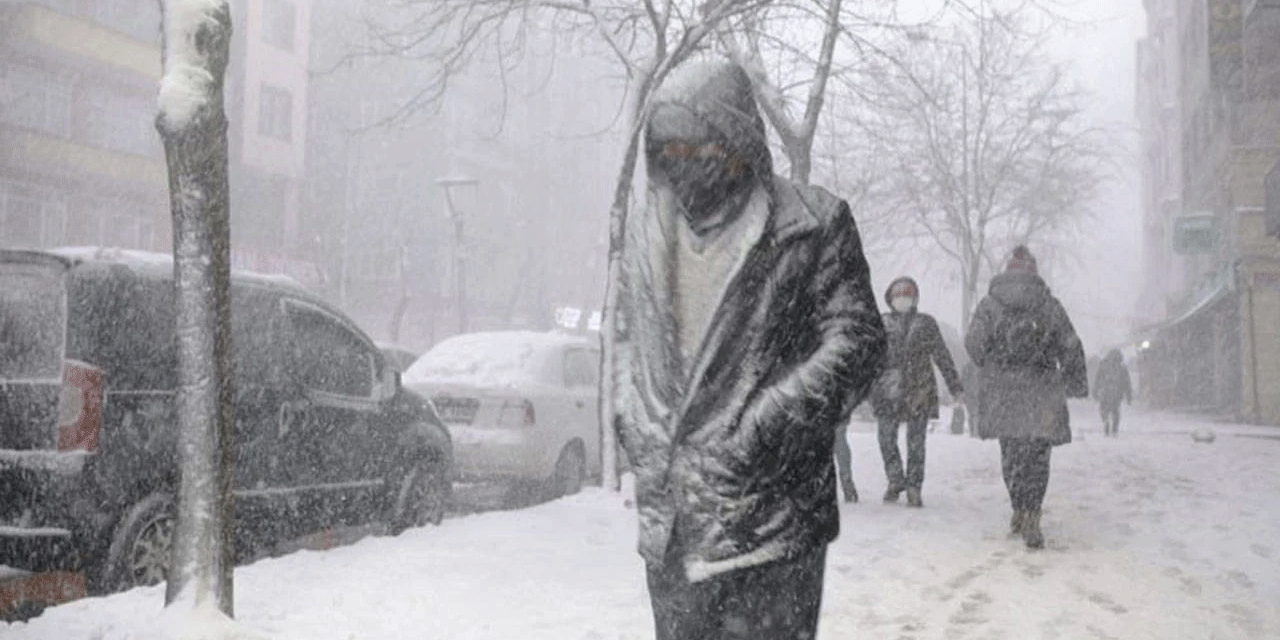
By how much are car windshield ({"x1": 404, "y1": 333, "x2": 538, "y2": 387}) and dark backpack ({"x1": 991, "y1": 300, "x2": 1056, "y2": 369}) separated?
5463mm

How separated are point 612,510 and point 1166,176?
5419cm

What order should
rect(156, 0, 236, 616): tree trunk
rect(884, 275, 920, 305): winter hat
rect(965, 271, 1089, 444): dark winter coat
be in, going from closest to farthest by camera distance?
rect(156, 0, 236, 616): tree trunk
rect(965, 271, 1089, 444): dark winter coat
rect(884, 275, 920, 305): winter hat

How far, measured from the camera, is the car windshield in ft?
39.9

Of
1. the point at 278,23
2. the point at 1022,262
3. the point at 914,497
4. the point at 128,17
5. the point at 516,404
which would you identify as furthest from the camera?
the point at 278,23

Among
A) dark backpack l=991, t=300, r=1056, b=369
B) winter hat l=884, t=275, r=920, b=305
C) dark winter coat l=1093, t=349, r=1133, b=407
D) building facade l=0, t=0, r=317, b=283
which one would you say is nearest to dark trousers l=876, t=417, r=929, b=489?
winter hat l=884, t=275, r=920, b=305

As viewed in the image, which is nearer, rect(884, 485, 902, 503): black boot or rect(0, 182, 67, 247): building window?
rect(884, 485, 902, 503): black boot

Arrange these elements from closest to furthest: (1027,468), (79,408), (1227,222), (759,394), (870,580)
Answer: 1. (759,394)
2. (79,408)
3. (870,580)
4. (1027,468)
5. (1227,222)

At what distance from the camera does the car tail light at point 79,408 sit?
6.34 m

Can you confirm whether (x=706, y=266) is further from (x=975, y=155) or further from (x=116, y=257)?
(x=975, y=155)

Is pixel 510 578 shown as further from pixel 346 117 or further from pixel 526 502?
pixel 346 117

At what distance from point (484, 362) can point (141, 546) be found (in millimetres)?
5953

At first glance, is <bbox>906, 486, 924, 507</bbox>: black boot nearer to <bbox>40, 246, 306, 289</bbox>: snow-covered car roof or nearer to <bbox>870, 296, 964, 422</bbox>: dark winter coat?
<bbox>870, 296, 964, 422</bbox>: dark winter coat

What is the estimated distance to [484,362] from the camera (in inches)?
489

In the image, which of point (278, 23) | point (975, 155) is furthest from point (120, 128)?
point (975, 155)
